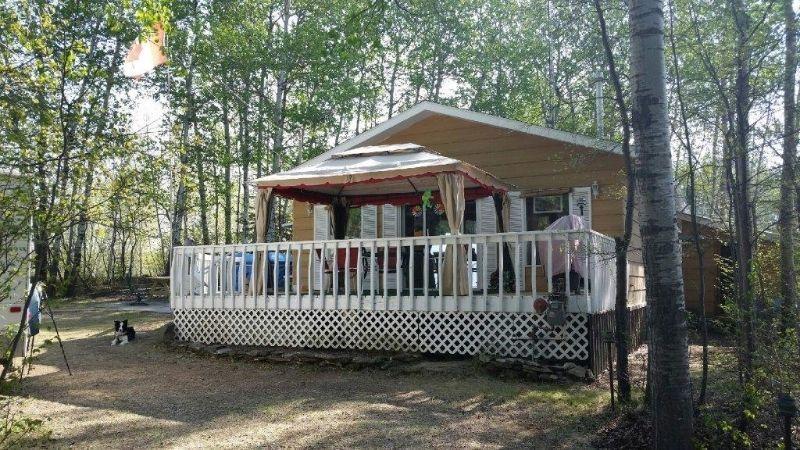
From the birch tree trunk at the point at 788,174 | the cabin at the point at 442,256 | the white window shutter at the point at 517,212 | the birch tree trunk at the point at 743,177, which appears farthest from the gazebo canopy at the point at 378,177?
the birch tree trunk at the point at 788,174

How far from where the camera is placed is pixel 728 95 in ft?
18.8

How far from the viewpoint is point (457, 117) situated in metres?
11.4

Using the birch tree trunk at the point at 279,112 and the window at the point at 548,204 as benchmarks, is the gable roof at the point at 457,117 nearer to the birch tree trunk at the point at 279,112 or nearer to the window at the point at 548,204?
the window at the point at 548,204

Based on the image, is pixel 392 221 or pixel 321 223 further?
pixel 321 223

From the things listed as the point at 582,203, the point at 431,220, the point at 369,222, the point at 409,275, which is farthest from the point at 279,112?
the point at 409,275

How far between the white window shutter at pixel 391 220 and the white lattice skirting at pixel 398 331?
3727 millimetres

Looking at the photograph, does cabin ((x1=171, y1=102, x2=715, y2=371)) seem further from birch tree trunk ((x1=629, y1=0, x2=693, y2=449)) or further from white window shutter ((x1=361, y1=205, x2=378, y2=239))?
birch tree trunk ((x1=629, y1=0, x2=693, y2=449))

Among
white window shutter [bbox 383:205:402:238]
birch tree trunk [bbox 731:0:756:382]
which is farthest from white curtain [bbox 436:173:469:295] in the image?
white window shutter [bbox 383:205:402:238]

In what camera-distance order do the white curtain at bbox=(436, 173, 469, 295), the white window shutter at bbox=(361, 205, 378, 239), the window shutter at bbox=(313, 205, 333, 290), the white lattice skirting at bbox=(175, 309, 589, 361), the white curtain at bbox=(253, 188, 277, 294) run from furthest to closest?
the window shutter at bbox=(313, 205, 333, 290) < the white window shutter at bbox=(361, 205, 378, 239) < the white curtain at bbox=(253, 188, 277, 294) < the white curtain at bbox=(436, 173, 469, 295) < the white lattice skirting at bbox=(175, 309, 589, 361)

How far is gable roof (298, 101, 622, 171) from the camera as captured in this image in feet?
33.4

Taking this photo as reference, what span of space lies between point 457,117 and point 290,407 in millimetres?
7203

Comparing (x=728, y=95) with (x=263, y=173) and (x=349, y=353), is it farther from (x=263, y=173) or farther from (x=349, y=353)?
(x=263, y=173)

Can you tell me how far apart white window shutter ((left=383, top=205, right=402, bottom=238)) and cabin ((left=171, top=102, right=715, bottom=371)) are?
22 millimetres

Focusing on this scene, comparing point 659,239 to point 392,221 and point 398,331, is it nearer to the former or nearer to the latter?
point 398,331
